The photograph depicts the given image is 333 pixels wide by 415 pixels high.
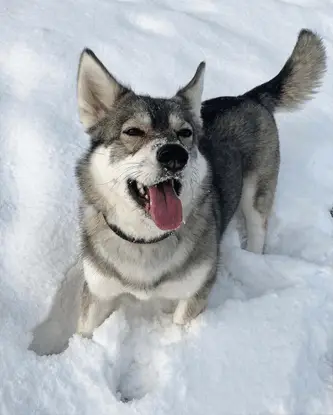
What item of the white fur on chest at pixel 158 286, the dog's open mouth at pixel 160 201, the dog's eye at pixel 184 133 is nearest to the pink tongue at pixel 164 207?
the dog's open mouth at pixel 160 201

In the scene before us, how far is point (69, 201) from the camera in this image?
378cm

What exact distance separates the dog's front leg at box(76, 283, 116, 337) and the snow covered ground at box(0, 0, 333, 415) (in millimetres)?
64

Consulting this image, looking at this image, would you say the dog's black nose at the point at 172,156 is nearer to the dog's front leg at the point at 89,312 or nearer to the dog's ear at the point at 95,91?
the dog's ear at the point at 95,91

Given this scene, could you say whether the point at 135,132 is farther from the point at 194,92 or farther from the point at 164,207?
the point at 194,92

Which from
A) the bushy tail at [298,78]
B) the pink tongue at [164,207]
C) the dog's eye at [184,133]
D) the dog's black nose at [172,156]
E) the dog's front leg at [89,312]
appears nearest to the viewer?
the dog's black nose at [172,156]

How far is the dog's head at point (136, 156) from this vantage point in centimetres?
247

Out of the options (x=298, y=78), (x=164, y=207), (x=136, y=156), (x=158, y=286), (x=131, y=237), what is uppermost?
(x=298, y=78)

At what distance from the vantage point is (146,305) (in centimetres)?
341

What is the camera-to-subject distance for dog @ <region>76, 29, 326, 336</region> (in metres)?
2.56

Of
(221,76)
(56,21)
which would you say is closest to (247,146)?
(221,76)

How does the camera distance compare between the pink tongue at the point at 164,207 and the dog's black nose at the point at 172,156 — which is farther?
the pink tongue at the point at 164,207

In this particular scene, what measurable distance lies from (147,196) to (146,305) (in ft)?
3.53

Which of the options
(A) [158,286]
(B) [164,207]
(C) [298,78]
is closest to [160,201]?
(B) [164,207]

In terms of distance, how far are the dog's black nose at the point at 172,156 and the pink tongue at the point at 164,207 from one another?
A: 158 millimetres
